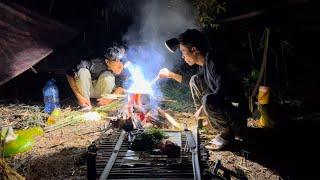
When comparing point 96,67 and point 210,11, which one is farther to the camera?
point 96,67

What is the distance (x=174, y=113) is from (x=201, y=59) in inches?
90.6

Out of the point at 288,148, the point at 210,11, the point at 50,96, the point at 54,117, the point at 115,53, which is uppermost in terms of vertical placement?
the point at 210,11

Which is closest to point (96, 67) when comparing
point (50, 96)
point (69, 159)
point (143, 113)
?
point (50, 96)

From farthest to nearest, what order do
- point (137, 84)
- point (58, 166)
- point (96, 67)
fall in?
1. point (96, 67)
2. point (137, 84)
3. point (58, 166)

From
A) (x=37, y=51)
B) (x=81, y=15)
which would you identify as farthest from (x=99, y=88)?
(x=81, y=15)

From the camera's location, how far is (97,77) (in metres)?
9.30

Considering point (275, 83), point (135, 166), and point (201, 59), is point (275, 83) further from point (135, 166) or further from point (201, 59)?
point (135, 166)

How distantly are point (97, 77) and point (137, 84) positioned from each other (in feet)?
5.21

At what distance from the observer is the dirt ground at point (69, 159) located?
4.76 m

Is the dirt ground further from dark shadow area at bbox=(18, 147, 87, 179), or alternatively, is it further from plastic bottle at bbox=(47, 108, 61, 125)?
plastic bottle at bbox=(47, 108, 61, 125)

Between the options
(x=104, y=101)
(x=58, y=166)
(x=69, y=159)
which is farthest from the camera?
(x=104, y=101)

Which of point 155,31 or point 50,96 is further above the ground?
point 155,31

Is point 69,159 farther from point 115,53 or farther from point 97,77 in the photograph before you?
point 97,77

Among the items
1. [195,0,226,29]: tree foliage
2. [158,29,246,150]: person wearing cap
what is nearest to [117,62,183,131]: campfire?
[158,29,246,150]: person wearing cap
